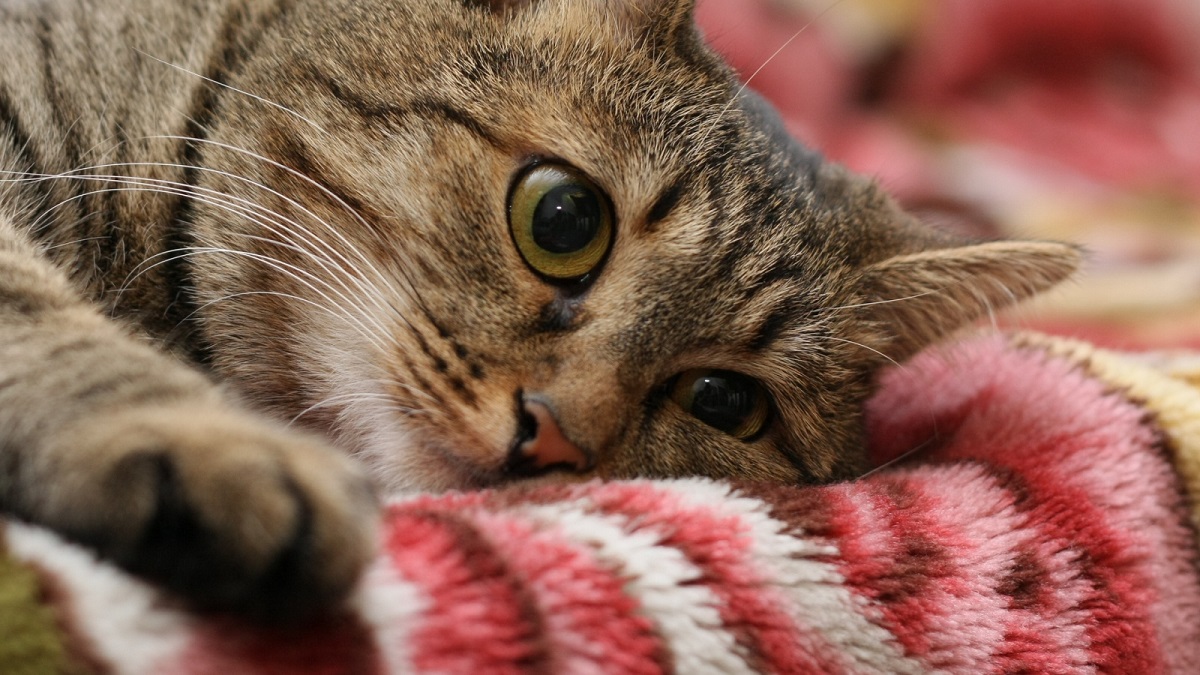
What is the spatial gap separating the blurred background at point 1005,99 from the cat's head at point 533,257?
3.63 feet

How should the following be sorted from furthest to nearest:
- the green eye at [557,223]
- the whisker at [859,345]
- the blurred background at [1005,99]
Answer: the blurred background at [1005,99]
the whisker at [859,345]
the green eye at [557,223]

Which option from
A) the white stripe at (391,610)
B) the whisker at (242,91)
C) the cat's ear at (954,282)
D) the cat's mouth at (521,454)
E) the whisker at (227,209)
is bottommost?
the white stripe at (391,610)

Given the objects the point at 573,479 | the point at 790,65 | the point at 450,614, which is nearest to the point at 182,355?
the point at 573,479

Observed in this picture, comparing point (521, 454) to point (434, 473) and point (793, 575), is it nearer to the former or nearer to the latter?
point (434, 473)

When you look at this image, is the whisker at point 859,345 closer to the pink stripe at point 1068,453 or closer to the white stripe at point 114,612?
the pink stripe at point 1068,453

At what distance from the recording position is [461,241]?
83 centimetres

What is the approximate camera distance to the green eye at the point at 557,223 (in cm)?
85

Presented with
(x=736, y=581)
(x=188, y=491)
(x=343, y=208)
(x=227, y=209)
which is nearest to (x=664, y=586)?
(x=736, y=581)

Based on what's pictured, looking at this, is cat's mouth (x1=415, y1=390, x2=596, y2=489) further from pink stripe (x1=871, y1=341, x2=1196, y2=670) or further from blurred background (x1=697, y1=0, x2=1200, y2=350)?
blurred background (x1=697, y1=0, x2=1200, y2=350)

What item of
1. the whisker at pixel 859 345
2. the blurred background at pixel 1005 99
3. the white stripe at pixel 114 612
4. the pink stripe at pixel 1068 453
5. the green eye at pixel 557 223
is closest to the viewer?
the white stripe at pixel 114 612

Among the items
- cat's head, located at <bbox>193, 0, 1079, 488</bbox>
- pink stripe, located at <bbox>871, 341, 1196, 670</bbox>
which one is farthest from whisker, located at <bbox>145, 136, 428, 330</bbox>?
pink stripe, located at <bbox>871, 341, 1196, 670</bbox>

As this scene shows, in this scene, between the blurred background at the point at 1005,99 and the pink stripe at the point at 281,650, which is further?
the blurred background at the point at 1005,99

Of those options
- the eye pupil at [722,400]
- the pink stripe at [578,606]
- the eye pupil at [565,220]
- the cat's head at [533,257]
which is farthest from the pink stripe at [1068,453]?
the eye pupil at [565,220]

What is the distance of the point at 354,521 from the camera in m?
0.48
